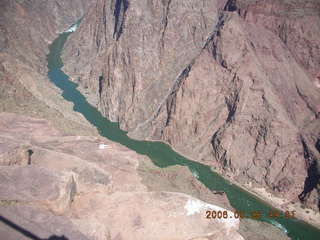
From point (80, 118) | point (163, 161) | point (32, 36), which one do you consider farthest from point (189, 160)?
point (32, 36)

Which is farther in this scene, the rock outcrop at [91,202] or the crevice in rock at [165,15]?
the crevice in rock at [165,15]

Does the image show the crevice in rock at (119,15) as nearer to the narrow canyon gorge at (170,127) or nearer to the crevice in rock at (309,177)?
the narrow canyon gorge at (170,127)

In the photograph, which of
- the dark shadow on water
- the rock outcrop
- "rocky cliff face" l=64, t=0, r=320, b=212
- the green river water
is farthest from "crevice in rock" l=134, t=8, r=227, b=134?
the dark shadow on water

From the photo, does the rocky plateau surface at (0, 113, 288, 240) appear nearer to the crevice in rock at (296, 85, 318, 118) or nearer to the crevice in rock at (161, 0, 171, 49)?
the crevice in rock at (296, 85, 318, 118)

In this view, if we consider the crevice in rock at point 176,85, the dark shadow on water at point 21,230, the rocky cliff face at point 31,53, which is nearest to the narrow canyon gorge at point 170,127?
the dark shadow on water at point 21,230

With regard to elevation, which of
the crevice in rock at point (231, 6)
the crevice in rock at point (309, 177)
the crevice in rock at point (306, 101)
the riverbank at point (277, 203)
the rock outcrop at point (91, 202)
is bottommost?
the riverbank at point (277, 203)

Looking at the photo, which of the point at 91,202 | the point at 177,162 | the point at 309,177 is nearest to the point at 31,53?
the point at 177,162
